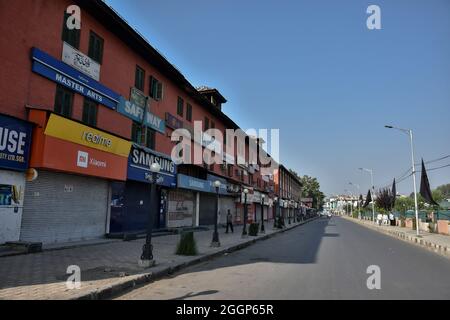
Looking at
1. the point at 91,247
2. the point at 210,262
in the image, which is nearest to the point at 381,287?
the point at 210,262

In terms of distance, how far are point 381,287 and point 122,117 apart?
553 inches

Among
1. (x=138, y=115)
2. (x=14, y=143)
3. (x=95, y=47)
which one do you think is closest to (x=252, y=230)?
(x=138, y=115)

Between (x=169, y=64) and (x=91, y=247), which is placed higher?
(x=169, y=64)

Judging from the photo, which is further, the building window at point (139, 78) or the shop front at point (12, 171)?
the building window at point (139, 78)

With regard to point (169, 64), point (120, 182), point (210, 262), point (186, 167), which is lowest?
point (210, 262)

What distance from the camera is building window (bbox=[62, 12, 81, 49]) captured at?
1460 centimetres

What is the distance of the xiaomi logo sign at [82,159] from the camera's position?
46.9 feet

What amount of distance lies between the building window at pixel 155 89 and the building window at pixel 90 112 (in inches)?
230

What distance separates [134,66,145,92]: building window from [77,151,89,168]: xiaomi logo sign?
665cm

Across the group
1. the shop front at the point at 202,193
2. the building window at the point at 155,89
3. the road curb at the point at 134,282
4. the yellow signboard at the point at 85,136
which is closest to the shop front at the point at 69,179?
the yellow signboard at the point at 85,136

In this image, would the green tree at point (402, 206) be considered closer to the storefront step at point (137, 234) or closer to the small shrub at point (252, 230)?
the small shrub at point (252, 230)

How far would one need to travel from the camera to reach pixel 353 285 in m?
8.78

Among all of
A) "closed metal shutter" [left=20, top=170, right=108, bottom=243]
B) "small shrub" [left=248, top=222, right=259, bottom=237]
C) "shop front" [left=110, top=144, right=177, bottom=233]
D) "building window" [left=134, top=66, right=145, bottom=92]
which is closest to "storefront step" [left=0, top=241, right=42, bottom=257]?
"closed metal shutter" [left=20, top=170, right=108, bottom=243]

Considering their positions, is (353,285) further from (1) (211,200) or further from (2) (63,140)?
(1) (211,200)
